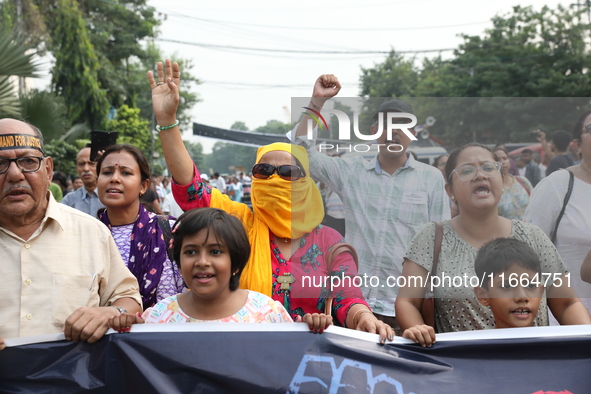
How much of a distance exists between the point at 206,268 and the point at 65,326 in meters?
0.56

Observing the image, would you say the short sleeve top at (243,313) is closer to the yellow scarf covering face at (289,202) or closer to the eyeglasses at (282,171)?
the yellow scarf covering face at (289,202)

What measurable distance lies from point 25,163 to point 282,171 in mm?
1140

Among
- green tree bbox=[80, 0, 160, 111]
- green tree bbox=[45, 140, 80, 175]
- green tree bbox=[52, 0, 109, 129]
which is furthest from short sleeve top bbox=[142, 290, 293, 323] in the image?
green tree bbox=[80, 0, 160, 111]

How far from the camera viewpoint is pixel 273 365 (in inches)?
89.1

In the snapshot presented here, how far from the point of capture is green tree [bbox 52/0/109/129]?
74.9ft

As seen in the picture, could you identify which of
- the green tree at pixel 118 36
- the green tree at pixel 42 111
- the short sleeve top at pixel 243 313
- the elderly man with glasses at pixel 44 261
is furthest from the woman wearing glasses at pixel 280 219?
the green tree at pixel 118 36

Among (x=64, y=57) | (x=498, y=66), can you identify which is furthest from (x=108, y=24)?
(x=498, y=66)

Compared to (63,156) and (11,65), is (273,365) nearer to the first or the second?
(11,65)

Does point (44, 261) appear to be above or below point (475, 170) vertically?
below

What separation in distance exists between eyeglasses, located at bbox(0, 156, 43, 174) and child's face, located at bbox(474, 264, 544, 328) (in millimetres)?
1970

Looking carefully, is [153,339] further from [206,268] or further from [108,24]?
[108,24]

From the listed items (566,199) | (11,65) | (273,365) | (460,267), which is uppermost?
(11,65)

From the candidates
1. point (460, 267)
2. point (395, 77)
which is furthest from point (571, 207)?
point (395, 77)

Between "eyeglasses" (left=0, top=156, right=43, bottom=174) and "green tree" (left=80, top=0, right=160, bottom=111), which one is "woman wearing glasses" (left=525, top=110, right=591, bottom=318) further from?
"green tree" (left=80, top=0, right=160, bottom=111)
